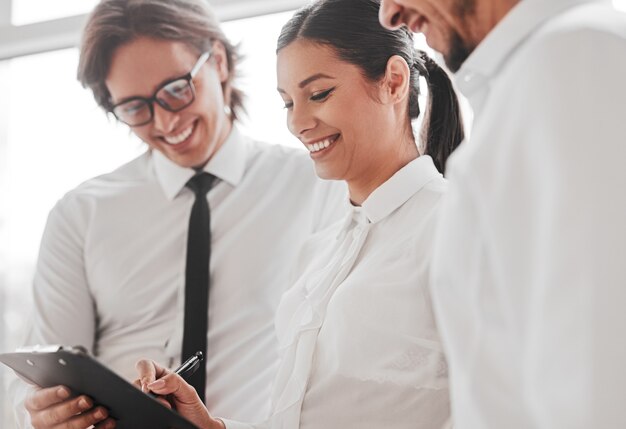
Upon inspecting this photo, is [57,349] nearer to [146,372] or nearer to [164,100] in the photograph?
[146,372]

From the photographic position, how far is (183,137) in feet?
7.93

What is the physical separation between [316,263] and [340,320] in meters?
0.29

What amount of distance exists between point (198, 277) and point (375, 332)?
842mm

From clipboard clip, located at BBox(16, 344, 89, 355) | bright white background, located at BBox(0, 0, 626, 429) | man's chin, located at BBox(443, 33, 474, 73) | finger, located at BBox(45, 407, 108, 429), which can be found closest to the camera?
man's chin, located at BBox(443, 33, 474, 73)

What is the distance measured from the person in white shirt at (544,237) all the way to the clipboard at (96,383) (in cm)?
64

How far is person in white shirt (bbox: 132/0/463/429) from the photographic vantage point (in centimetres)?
162

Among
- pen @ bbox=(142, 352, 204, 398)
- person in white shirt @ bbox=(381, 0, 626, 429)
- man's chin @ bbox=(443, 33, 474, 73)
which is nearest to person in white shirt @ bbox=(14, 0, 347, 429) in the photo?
pen @ bbox=(142, 352, 204, 398)

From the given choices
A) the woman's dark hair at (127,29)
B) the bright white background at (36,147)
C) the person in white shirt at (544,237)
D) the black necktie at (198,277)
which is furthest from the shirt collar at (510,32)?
the bright white background at (36,147)

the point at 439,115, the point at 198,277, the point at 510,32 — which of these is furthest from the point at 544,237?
the point at 198,277

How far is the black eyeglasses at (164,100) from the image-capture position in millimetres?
2377

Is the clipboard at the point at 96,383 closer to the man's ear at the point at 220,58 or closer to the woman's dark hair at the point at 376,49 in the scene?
the woman's dark hair at the point at 376,49

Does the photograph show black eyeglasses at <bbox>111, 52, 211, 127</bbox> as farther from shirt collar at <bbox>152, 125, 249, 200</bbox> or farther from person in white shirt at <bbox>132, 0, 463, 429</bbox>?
person in white shirt at <bbox>132, 0, 463, 429</bbox>

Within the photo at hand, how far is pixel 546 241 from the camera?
91 cm

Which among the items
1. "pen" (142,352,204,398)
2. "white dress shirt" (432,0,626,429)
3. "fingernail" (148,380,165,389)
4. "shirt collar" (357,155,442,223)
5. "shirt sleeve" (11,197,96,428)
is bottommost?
"shirt sleeve" (11,197,96,428)
